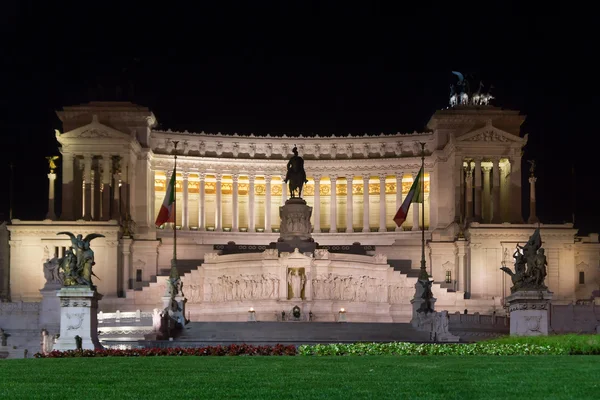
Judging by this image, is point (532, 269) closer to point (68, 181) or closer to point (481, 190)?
point (481, 190)

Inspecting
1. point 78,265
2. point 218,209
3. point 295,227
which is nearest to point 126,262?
point 295,227

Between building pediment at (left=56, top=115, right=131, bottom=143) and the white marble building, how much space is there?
96 millimetres

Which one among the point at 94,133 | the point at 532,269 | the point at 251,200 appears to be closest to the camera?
the point at 532,269

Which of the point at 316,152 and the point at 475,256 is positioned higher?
the point at 316,152

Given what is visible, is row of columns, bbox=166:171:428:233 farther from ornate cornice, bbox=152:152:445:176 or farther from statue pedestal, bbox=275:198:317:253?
statue pedestal, bbox=275:198:317:253

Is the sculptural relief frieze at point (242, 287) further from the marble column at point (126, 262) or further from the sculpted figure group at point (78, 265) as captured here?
the sculpted figure group at point (78, 265)

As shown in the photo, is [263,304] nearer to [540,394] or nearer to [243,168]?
[243,168]

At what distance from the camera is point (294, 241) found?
332 ft

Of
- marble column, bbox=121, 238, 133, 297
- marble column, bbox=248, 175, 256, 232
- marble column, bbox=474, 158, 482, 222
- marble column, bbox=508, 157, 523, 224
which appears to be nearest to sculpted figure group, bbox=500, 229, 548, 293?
marble column, bbox=121, 238, 133, 297

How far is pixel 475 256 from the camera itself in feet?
371

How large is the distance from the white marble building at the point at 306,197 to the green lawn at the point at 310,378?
59.6 metres

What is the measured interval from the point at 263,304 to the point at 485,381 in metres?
62.5

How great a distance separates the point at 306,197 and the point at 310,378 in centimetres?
9818

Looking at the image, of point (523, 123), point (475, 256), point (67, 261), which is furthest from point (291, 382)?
point (523, 123)
